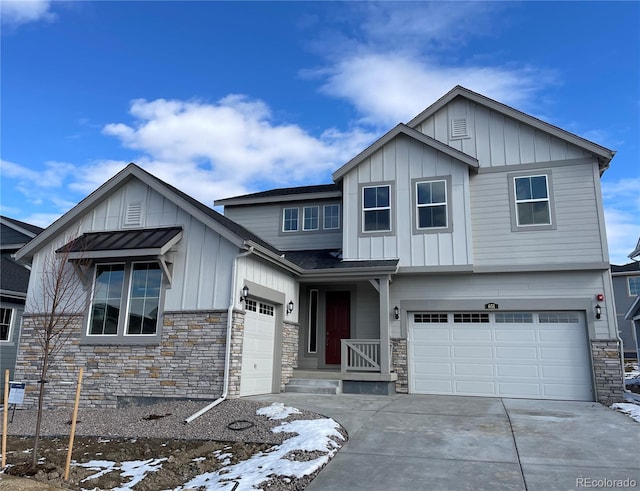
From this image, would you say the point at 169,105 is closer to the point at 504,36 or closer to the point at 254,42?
the point at 254,42

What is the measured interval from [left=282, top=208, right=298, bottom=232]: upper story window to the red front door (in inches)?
109

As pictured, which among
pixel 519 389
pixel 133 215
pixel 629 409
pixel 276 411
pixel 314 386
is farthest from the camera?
pixel 519 389

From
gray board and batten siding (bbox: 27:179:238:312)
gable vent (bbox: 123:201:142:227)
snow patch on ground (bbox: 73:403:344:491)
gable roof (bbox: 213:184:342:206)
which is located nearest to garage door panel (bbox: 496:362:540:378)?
snow patch on ground (bbox: 73:403:344:491)

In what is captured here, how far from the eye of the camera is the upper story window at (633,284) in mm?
26469

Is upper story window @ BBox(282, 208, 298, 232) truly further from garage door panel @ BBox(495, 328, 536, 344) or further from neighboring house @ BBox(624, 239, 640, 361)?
neighboring house @ BBox(624, 239, 640, 361)

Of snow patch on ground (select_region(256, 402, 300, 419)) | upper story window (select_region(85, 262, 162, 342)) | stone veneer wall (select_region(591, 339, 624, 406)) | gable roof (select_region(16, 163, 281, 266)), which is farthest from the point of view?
stone veneer wall (select_region(591, 339, 624, 406))

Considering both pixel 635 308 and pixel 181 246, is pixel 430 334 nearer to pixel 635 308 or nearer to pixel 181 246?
pixel 181 246

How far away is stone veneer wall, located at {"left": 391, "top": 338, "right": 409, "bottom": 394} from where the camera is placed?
12.2 meters

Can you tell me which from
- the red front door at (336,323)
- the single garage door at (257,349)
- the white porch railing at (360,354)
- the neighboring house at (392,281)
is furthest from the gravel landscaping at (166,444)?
the red front door at (336,323)

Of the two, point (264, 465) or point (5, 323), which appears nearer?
point (264, 465)

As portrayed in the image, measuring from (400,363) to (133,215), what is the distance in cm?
791

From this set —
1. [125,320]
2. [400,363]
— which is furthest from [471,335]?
[125,320]

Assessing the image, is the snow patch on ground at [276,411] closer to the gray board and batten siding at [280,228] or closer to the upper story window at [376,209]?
the upper story window at [376,209]

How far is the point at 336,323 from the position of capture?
1354cm
